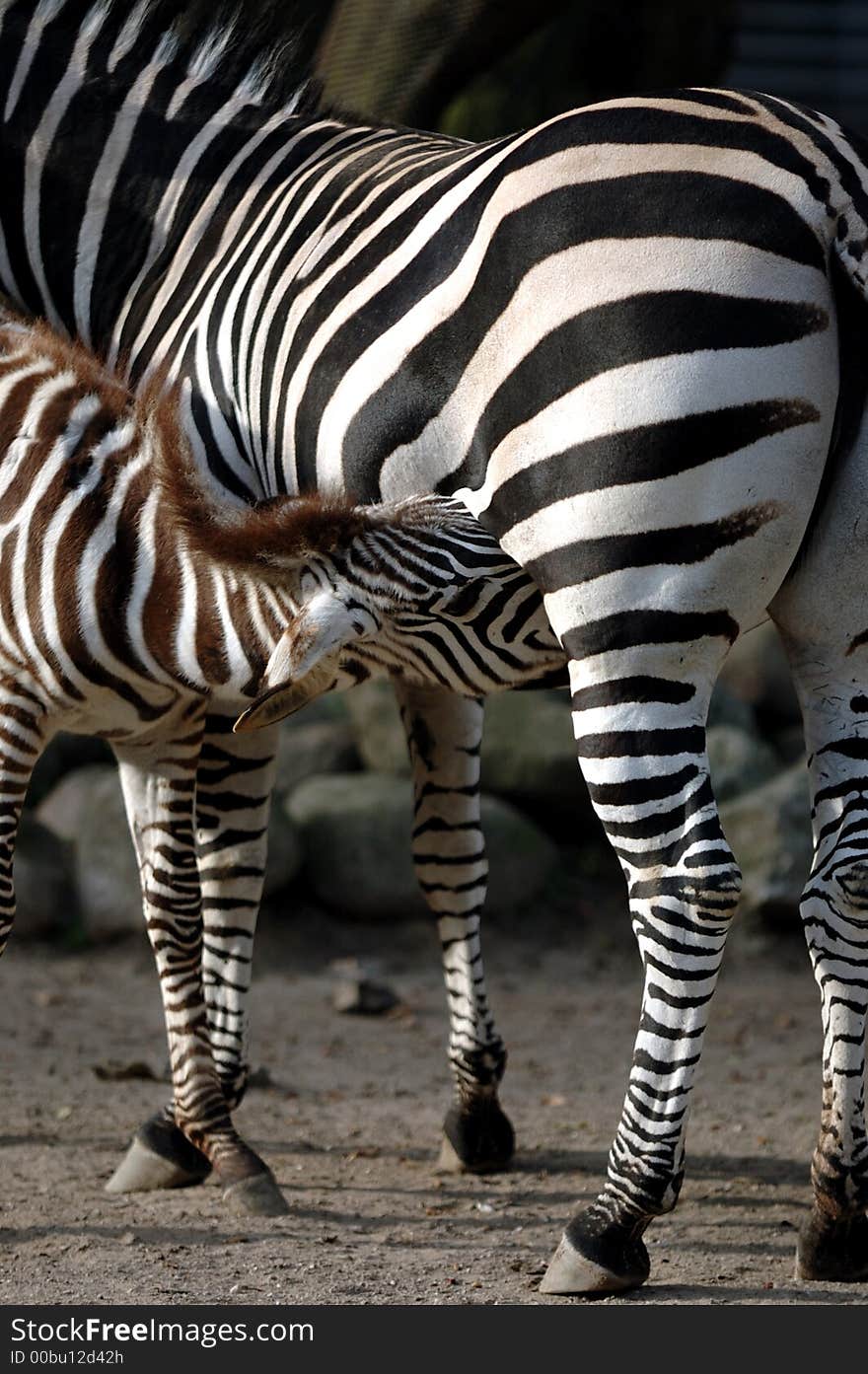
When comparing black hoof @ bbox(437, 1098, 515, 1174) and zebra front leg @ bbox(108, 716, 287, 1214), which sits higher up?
zebra front leg @ bbox(108, 716, 287, 1214)

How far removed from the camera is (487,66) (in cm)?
891

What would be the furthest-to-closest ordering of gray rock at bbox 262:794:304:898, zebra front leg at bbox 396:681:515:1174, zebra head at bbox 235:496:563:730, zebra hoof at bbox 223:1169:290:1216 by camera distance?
1. gray rock at bbox 262:794:304:898
2. zebra front leg at bbox 396:681:515:1174
3. zebra hoof at bbox 223:1169:290:1216
4. zebra head at bbox 235:496:563:730

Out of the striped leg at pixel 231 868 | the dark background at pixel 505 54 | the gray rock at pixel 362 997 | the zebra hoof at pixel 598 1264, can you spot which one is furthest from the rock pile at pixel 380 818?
the zebra hoof at pixel 598 1264

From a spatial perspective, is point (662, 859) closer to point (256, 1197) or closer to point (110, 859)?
point (256, 1197)

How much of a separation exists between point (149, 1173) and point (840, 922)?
2409mm

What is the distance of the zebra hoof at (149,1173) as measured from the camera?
5039 millimetres

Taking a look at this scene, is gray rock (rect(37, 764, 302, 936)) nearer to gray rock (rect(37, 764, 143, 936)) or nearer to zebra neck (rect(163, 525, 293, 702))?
gray rock (rect(37, 764, 143, 936))

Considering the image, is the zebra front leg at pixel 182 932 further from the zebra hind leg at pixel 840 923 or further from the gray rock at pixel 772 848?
the gray rock at pixel 772 848

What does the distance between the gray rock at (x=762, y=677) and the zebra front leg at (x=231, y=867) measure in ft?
18.6

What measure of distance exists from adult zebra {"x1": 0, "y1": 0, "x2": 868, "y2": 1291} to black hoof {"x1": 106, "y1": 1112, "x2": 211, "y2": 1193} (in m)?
1.57

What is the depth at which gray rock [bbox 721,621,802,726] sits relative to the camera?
34.3 ft

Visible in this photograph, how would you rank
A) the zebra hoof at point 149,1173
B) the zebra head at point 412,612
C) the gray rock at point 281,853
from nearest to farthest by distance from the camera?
the zebra head at point 412,612
the zebra hoof at point 149,1173
the gray rock at point 281,853

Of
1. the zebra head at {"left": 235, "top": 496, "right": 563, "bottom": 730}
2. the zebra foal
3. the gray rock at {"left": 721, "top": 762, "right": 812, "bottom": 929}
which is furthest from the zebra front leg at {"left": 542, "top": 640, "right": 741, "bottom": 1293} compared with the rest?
the gray rock at {"left": 721, "top": 762, "right": 812, "bottom": 929}
